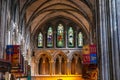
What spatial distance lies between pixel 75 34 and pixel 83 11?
7.09m

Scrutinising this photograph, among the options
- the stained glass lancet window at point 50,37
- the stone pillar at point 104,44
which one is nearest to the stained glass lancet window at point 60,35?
the stained glass lancet window at point 50,37

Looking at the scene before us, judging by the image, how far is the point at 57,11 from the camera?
139ft

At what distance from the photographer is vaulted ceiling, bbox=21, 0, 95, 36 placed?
1485 inches

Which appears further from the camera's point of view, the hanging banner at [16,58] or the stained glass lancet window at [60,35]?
the stained glass lancet window at [60,35]

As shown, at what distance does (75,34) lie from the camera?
45344 millimetres

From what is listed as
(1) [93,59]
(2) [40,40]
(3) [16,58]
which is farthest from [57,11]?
(3) [16,58]

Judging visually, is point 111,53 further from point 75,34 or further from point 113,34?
point 75,34

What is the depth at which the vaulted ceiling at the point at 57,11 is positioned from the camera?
1485 inches

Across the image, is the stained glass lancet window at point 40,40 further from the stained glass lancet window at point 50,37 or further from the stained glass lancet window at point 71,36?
the stained glass lancet window at point 71,36

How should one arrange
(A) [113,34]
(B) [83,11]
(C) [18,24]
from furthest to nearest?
(B) [83,11] → (C) [18,24] → (A) [113,34]

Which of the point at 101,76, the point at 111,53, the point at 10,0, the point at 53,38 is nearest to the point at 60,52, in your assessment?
the point at 53,38

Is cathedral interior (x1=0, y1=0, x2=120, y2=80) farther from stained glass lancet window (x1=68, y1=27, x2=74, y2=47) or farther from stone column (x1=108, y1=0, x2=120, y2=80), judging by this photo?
stone column (x1=108, y1=0, x2=120, y2=80)

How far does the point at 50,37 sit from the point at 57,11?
441 cm

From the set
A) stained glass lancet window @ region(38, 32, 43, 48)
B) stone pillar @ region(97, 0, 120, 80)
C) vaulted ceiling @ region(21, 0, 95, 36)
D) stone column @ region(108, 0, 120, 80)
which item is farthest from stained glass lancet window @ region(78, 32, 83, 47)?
stone column @ region(108, 0, 120, 80)
